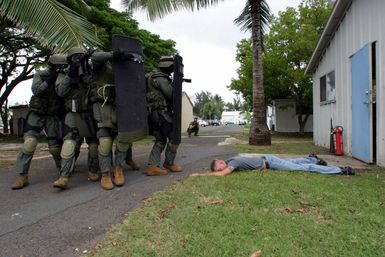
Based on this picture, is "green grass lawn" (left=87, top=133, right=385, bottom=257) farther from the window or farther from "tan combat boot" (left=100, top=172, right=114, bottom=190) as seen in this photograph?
the window

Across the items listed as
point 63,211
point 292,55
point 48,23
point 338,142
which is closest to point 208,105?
point 292,55

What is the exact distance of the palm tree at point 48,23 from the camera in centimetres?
636

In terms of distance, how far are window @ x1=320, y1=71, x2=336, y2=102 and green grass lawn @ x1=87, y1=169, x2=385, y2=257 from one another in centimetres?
620

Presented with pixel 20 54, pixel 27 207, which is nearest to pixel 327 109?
pixel 27 207

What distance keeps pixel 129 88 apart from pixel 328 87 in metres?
8.40

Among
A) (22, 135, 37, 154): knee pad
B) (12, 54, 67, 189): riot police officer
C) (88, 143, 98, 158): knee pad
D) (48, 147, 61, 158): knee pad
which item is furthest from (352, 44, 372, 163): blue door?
(22, 135, 37, 154): knee pad

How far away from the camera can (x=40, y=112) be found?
546 centimetres

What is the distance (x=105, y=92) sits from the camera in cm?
516

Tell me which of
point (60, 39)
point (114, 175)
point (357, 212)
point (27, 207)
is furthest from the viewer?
point (60, 39)

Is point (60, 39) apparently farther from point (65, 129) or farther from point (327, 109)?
point (327, 109)

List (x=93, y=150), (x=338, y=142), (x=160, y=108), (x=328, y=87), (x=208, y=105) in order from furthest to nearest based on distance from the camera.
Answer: (x=208, y=105), (x=328, y=87), (x=338, y=142), (x=160, y=108), (x=93, y=150)

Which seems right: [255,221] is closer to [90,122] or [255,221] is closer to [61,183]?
[61,183]

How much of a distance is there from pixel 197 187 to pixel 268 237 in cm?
196

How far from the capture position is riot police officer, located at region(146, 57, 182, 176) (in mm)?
5980
